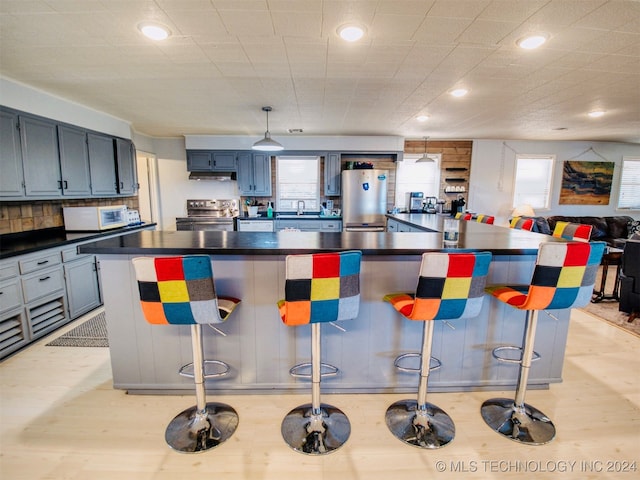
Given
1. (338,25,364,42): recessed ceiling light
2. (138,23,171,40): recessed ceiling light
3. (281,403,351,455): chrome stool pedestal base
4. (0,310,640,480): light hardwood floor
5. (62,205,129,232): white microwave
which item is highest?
(338,25,364,42): recessed ceiling light

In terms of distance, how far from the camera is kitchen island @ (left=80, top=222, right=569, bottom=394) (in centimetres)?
197

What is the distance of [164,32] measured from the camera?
204 centimetres

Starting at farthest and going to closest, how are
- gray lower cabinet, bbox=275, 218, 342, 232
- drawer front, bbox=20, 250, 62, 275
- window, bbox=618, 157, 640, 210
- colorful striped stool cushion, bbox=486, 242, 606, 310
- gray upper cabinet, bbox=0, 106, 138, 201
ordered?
window, bbox=618, 157, 640, 210 < gray lower cabinet, bbox=275, 218, 342, 232 < gray upper cabinet, bbox=0, 106, 138, 201 < drawer front, bbox=20, 250, 62, 275 < colorful striped stool cushion, bbox=486, 242, 606, 310

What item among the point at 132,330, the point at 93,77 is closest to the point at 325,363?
the point at 132,330

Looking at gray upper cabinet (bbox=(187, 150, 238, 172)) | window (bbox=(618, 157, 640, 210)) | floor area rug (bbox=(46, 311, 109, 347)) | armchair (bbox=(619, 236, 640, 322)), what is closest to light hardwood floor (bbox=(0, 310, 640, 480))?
floor area rug (bbox=(46, 311, 109, 347))

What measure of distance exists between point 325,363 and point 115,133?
442 cm

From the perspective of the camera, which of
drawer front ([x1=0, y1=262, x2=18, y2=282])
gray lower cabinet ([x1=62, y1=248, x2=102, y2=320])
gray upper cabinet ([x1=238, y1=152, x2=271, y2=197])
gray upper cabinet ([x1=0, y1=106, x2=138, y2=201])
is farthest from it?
gray upper cabinet ([x1=238, y1=152, x2=271, y2=197])

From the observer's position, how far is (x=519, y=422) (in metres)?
1.84

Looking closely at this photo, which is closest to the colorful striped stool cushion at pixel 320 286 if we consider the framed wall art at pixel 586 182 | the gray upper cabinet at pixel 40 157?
the gray upper cabinet at pixel 40 157

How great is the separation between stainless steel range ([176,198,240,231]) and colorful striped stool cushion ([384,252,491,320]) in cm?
468

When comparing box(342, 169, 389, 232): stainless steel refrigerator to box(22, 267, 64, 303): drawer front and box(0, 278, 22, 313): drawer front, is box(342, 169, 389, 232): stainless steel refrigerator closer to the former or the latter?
→ box(22, 267, 64, 303): drawer front

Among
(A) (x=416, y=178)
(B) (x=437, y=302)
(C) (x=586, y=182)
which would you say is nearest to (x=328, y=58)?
(B) (x=437, y=302)

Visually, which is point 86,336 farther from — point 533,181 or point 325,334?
point 533,181

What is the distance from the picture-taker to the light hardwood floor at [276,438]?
1.54 metres
